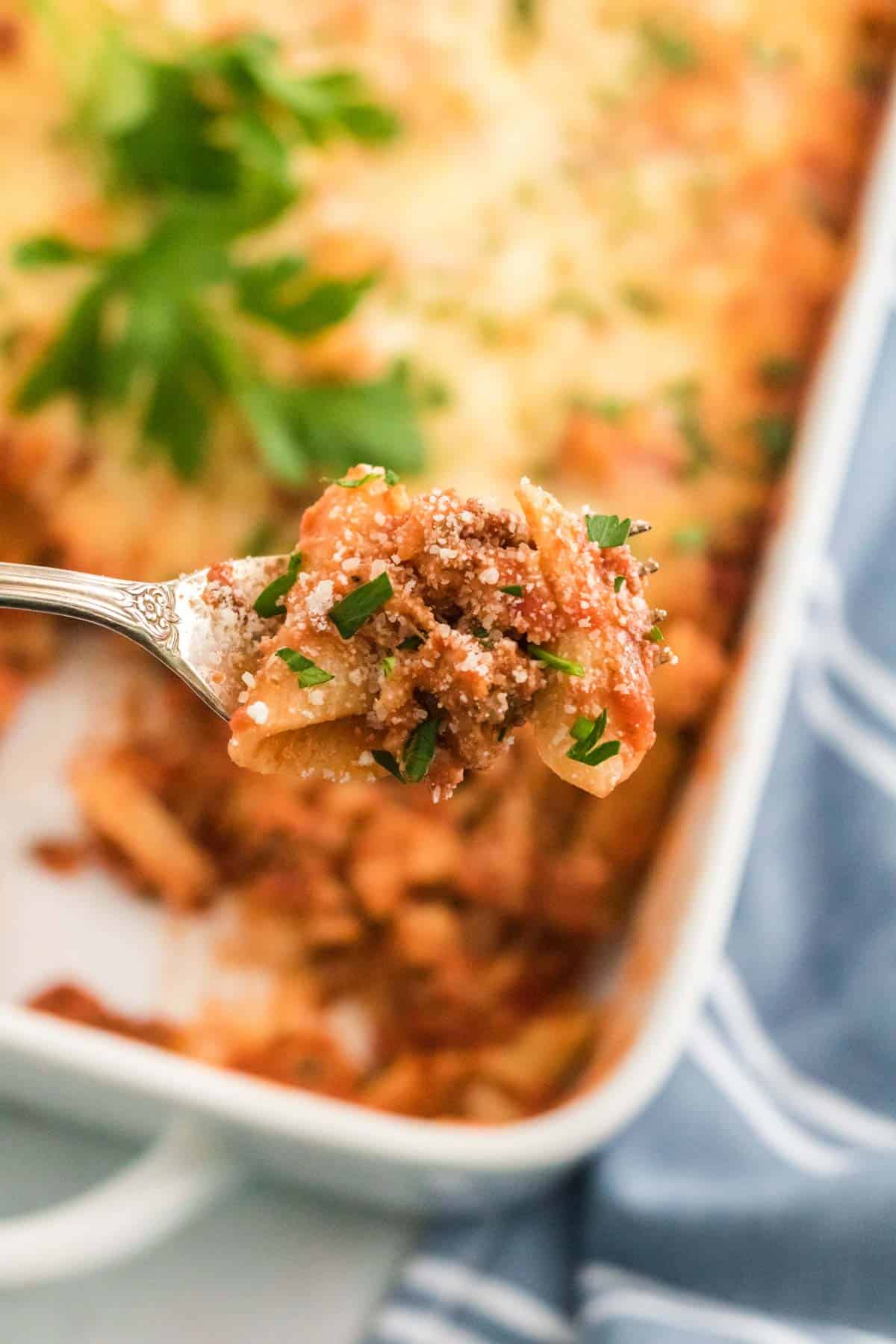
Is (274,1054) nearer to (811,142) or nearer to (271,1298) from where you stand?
(271,1298)

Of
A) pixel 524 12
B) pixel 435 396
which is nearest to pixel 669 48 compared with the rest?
pixel 524 12

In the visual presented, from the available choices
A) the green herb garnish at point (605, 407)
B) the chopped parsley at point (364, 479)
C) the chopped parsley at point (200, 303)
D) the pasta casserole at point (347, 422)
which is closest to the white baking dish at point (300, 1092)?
the pasta casserole at point (347, 422)

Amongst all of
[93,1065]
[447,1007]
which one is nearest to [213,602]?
[93,1065]

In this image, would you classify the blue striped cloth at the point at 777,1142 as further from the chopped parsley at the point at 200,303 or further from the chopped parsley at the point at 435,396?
the chopped parsley at the point at 200,303

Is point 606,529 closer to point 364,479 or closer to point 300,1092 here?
point 364,479

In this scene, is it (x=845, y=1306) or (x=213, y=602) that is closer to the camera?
(x=213, y=602)
